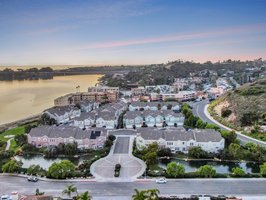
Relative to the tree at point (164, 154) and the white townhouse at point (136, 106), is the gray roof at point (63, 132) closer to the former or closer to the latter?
the tree at point (164, 154)

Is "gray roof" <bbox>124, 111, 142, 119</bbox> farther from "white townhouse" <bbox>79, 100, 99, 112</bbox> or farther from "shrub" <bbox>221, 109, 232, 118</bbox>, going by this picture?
"shrub" <bbox>221, 109, 232, 118</bbox>

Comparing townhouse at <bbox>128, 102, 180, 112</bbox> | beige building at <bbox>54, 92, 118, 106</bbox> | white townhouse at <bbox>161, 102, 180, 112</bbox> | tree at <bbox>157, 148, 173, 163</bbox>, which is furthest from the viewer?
beige building at <bbox>54, 92, 118, 106</bbox>

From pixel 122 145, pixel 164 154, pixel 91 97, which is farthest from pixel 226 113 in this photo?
pixel 91 97

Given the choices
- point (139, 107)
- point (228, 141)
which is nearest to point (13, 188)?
point (228, 141)

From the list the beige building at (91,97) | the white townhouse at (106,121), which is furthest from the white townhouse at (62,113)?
the beige building at (91,97)

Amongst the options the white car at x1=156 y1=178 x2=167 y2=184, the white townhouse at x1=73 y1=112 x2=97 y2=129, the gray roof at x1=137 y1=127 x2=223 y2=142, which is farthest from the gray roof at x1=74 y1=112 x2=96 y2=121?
the white car at x1=156 y1=178 x2=167 y2=184

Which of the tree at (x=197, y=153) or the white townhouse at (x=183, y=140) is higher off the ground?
the white townhouse at (x=183, y=140)

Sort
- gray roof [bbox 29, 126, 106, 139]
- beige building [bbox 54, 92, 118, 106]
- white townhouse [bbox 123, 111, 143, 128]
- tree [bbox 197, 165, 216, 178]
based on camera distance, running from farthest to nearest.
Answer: beige building [bbox 54, 92, 118, 106] → white townhouse [bbox 123, 111, 143, 128] → gray roof [bbox 29, 126, 106, 139] → tree [bbox 197, 165, 216, 178]
